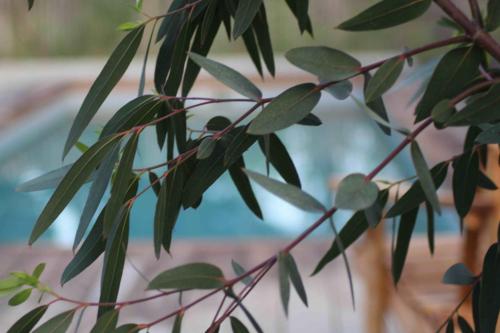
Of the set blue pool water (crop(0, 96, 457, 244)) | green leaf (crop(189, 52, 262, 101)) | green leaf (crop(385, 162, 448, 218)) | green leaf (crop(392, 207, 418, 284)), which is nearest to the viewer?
green leaf (crop(189, 52, 262, 101))

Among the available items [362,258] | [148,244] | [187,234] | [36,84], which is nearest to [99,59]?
[36,84]

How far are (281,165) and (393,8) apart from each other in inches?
7.6

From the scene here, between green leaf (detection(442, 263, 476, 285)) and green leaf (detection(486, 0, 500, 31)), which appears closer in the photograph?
green leaf (detection(486, 0, 500, 31))

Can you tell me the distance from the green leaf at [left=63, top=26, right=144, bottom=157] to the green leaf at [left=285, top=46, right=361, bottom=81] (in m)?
0.16

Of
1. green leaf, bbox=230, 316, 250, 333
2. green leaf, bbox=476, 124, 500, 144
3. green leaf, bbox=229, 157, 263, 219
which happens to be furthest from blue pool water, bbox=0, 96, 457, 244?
green leaf, bbox=476, 124, 500, 144

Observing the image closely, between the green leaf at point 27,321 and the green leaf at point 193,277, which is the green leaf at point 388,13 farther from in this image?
the green leaf at point 27,321

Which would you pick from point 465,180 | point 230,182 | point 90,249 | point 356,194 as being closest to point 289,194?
point 356,194

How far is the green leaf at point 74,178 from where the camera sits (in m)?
0.57

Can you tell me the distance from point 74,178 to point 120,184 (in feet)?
0.12

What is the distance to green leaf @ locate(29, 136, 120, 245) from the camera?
57cm

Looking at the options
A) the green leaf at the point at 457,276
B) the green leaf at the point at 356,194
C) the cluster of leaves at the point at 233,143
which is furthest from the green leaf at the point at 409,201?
the green leaf at the point at 356,194

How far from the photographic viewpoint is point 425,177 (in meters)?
0.49

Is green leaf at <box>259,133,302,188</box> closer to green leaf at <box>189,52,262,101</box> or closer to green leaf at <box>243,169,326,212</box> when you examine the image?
green leaf at <box>189,52,262,101</box>

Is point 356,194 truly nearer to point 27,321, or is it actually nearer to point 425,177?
point 425,177
